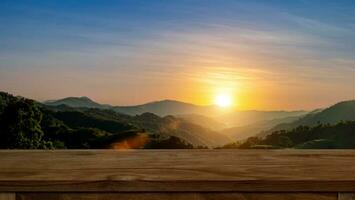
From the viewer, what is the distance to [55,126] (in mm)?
12094

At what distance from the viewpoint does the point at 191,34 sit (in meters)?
9.01

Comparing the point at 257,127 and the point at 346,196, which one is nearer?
the point at 346,196

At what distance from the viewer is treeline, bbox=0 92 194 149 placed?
34.9 feet

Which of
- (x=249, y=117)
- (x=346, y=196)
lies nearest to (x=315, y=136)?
(x=249, y=117)

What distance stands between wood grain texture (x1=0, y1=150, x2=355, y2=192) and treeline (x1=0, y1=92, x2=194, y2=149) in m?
8.96

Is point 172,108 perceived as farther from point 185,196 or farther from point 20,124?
point 185,196

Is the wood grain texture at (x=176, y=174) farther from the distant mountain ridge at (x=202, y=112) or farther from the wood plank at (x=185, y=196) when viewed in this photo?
the distant mountain ridge at (x=202, y=112)

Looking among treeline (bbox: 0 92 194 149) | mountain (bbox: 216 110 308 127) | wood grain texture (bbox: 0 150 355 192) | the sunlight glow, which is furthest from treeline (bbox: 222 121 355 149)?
wood grain texture (bbox: 0 150 355 192)

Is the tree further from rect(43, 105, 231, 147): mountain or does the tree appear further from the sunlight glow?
the sunlight glow

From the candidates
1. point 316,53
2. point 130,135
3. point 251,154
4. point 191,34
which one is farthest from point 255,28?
point 251,154

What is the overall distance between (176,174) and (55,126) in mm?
11405

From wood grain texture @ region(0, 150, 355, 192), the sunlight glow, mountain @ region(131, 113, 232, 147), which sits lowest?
wood grain texture @ region(0, 150, 355, 192)

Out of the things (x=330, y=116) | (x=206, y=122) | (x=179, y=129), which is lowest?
(x=179, y=129)

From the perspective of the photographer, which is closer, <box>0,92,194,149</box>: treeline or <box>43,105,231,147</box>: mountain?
<box>0,92,194,149</box>: treeline
